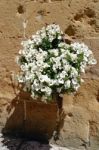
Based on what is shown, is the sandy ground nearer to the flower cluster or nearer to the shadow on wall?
the shadow on wall

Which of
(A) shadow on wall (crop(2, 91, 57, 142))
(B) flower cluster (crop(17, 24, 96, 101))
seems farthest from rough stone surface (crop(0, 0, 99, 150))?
(B) flower cluster (crop(17, 24, 96, 101))

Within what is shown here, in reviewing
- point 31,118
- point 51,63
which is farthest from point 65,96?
point 51,63

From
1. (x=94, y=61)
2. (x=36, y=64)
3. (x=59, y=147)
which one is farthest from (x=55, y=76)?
(x=59, y=147)

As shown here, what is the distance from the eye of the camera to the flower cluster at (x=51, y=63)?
3.28 meters

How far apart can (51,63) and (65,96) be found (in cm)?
66

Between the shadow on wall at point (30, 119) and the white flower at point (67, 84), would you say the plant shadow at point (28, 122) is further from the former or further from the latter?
the white flower at point (67, 84)

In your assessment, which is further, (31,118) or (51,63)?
(31,118)

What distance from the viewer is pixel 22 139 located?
13.6ft

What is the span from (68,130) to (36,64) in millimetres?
932

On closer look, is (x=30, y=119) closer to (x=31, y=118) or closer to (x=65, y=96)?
(x=31, y=118)

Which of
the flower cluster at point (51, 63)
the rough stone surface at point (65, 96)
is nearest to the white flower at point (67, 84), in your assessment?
the flower cluster at point (51, 63)

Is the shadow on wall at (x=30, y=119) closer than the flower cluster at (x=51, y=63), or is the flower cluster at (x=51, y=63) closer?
the flower cluster at (x=51, y=63)

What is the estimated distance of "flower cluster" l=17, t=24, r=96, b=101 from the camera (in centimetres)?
328

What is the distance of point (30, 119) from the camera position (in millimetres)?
4105
